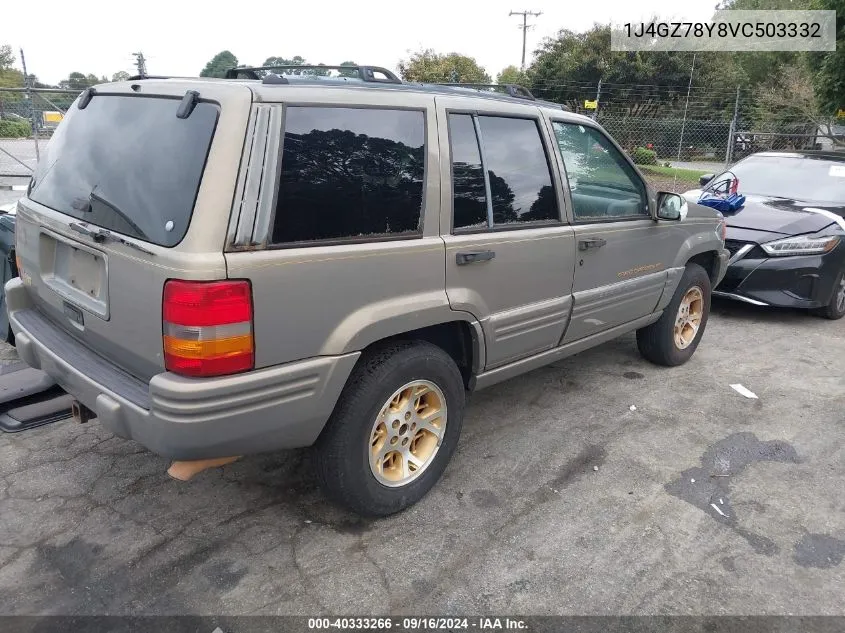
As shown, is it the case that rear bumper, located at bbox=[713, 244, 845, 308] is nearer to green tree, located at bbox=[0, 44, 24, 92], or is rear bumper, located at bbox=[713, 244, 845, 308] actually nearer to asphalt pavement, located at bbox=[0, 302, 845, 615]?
asphalt pavement, located at bbox=[0, 302, 845, 615]

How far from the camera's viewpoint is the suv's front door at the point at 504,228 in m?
2.92

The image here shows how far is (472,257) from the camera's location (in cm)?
294

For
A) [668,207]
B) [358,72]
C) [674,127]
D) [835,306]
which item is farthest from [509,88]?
[674,127]

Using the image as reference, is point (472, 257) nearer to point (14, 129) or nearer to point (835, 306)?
point (835, 306)

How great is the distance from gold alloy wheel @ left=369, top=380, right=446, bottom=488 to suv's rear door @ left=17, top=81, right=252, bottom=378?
1.03 meters

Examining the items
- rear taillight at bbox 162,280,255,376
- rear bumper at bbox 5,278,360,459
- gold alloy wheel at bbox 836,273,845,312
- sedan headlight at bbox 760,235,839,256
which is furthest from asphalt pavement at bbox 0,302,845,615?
gold alloy wheel at bbox 836,273,845,312

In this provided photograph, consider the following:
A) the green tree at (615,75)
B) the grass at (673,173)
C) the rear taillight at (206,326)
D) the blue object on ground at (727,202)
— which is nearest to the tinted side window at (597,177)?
the rear taillight at (206,326)

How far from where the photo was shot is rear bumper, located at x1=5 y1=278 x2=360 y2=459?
2203 mm

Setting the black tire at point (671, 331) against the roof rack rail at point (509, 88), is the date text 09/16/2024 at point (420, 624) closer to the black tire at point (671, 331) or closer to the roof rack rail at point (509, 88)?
the roof rack rail at point (509, 88)

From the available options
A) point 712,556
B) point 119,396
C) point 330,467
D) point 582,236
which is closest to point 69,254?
point 119,396

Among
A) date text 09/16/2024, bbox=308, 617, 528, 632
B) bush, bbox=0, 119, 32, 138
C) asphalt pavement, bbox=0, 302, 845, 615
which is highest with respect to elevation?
bush, bbox=0, 119, 32, 138

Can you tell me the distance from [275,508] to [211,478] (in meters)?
0.47

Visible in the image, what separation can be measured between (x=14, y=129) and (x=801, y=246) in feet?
97.5

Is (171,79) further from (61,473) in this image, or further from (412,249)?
(61,473)
